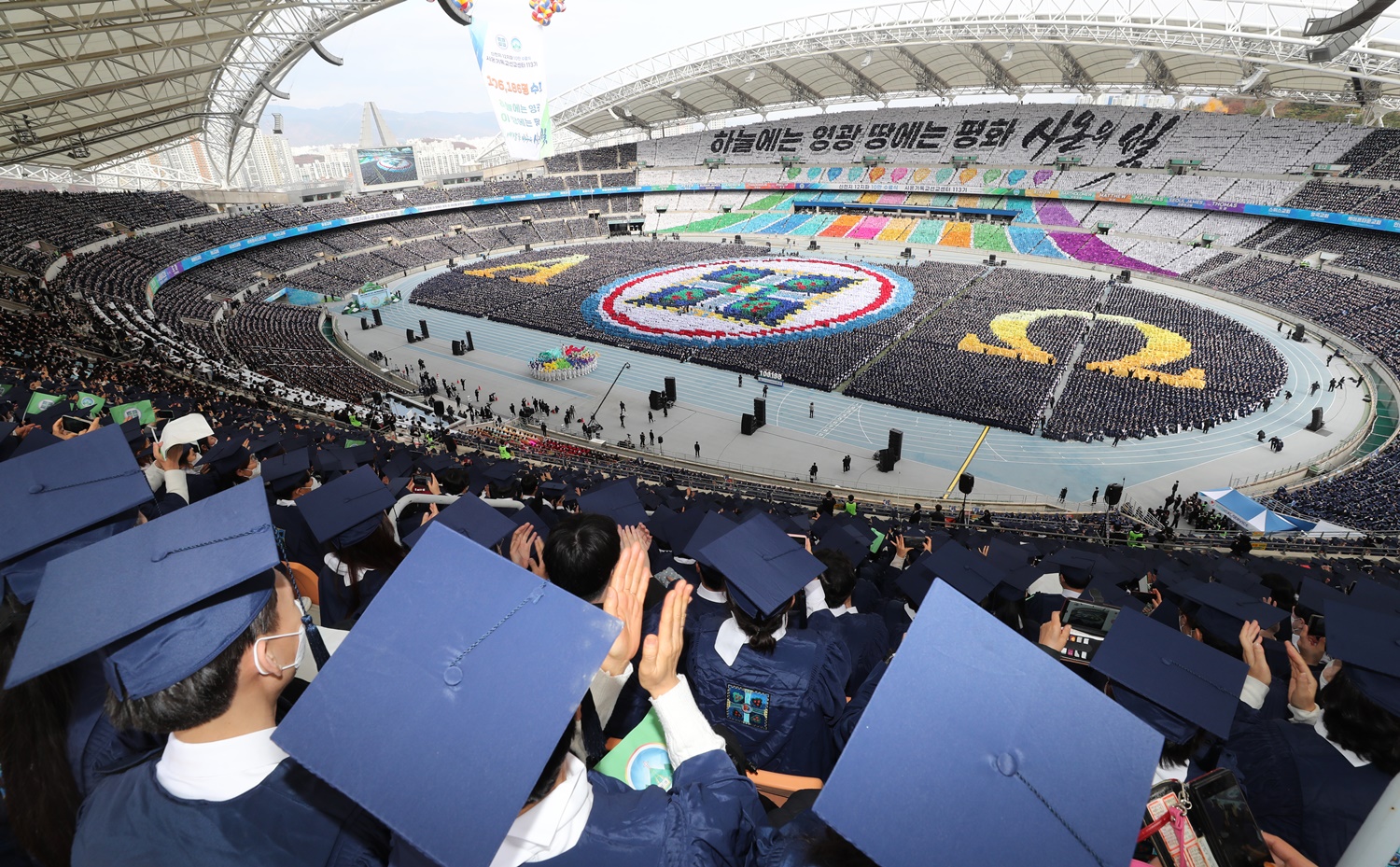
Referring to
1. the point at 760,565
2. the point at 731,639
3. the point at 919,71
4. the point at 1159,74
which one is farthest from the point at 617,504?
the point at 1159,74

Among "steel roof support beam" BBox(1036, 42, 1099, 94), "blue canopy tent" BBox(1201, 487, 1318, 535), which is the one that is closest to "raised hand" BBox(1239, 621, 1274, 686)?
"blue canopy tent" BBox(1201, 487, 1318, 535)

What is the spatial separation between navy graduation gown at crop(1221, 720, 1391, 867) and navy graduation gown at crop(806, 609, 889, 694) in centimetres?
197

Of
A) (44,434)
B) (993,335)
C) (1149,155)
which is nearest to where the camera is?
(44,434)

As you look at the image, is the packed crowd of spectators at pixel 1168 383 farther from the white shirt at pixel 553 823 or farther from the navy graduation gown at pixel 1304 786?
the white shirt at pixel 553 823

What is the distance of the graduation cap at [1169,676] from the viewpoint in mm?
3324

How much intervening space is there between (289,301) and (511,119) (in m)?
21.9

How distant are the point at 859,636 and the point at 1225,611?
3.40 meters

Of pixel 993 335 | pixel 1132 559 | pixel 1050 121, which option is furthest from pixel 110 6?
pixel 1050 121

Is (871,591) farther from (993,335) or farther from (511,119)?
(511,119)

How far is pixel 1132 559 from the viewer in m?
9.54

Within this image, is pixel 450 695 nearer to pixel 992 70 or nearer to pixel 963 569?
pixel 963 569

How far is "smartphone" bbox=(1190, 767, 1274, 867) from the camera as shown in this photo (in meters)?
2.53

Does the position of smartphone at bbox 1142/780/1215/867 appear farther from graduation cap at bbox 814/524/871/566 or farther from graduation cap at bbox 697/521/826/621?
graduation cap at bbox 814/524/871/566

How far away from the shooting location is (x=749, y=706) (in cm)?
350
